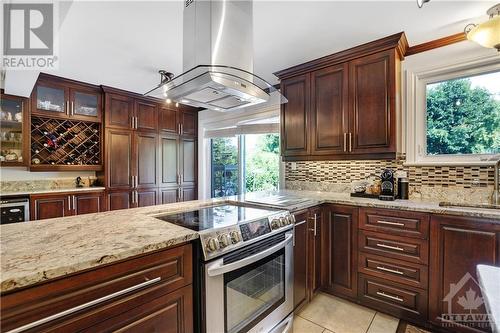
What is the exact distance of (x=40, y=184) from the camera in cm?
337

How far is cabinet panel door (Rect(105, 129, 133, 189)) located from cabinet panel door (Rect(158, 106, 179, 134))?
577 millimetres

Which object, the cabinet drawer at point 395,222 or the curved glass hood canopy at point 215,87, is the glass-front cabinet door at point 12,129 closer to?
the curved glass hood canopy at point 215,87

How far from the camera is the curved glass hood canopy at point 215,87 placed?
1397 mm

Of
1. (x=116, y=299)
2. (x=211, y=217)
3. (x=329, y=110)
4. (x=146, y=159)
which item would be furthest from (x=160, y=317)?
(x=146, y=159)

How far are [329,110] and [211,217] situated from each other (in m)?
1.78

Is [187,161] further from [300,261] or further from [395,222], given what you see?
[395,222]

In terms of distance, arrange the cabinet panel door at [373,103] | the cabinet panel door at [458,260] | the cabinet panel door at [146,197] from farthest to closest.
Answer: the cabinet panel door at [146,197] → the cabinet panel door at [373,103] → the cabinet panel door at [458,260]

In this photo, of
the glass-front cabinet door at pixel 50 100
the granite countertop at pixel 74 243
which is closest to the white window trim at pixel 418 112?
the granite countertop at pixel 74 243

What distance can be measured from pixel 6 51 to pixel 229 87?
6.47 feet

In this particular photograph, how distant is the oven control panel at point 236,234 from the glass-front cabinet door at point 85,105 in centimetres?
330

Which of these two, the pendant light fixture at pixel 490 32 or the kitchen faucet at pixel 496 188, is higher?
the pendant light fixture at pixel 490 32

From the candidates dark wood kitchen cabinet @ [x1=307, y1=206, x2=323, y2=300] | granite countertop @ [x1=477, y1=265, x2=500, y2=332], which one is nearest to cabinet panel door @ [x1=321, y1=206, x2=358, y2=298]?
dark wood kitchen cabinet @ [x1=307, y1=206, x2=323, y2=300]

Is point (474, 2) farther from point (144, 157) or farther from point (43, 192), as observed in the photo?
point (43, 192)

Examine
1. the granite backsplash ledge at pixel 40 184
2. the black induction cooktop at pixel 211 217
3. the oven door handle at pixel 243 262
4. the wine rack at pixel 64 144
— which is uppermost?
the wine rack at pixel 64 144
